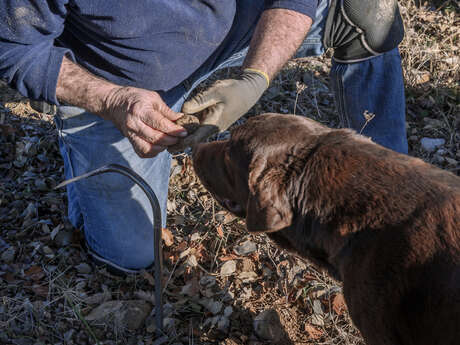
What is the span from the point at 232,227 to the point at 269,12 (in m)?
1.63

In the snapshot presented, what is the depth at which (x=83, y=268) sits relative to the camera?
350 cm

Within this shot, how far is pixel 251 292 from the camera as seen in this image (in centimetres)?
318

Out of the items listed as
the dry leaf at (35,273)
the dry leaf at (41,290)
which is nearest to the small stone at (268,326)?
the dry leaf at (41,290)

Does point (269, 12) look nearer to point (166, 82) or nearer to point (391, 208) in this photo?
point (166, 82)

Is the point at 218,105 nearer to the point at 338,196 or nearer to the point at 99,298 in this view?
the point at 338,196

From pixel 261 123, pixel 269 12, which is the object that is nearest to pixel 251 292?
pixel 261 123

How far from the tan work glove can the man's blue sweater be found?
0.51 meters

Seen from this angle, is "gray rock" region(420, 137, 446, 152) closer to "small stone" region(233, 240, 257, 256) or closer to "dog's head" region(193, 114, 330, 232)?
"small stone" region(233, 240, 257, 256)

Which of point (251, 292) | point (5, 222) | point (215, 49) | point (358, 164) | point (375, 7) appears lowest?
point (5, 222)

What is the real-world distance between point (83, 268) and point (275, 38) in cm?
222

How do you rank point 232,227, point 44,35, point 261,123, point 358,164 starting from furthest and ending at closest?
point 232,227
point 44,35
point 261,123
point 358,164

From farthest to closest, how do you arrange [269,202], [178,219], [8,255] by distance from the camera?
[178,219] → [8,255] → [269,202]

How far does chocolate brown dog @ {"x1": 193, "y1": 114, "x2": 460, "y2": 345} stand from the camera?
168 cm

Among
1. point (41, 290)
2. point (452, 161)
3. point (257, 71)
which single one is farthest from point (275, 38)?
point (41, 290)
